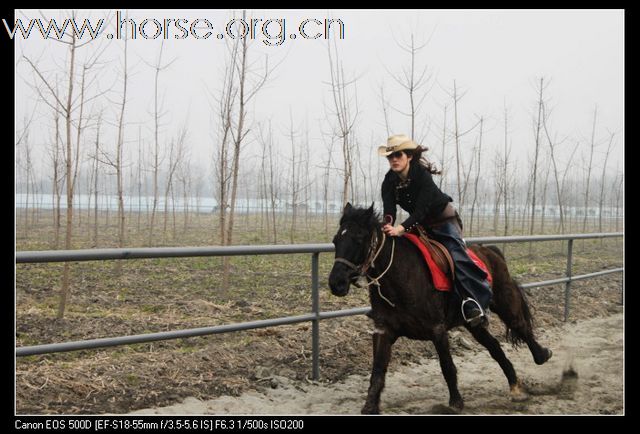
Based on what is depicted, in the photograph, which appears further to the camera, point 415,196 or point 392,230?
point 415,196

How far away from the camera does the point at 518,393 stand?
13.9 feet

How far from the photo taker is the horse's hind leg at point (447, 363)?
3793 millimetres

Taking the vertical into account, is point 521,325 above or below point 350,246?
below

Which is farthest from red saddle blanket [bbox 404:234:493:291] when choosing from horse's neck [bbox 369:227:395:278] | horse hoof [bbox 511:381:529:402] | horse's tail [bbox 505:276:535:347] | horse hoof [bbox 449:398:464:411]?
horse's tail [bbox 505:276:535:347]

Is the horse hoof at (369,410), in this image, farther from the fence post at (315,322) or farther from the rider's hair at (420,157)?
the rider's hair at (420,157)

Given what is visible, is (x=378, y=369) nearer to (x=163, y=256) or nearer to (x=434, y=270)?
(x=434, y=270)

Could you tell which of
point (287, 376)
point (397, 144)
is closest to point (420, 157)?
point (397, 144)

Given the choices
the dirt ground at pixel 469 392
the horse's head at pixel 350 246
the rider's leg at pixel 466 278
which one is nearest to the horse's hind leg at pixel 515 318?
the dirt ground at pixel 469 392

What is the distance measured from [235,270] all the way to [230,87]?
3598mm

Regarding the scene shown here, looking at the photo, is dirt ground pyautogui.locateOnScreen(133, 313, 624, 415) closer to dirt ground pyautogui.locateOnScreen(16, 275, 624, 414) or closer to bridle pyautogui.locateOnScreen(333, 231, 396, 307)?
dirt ground pyautogui.locateOnScreen(16, 275, 624, 414)

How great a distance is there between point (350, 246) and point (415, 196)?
2.47 feet

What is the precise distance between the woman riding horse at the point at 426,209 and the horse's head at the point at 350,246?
247mm

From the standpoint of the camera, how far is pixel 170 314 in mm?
6855

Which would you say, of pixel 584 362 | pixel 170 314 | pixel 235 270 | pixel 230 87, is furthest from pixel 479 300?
pixel 235 270
